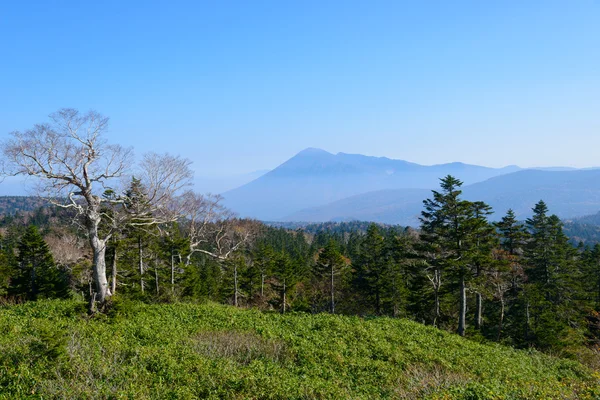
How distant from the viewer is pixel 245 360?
37.0ft

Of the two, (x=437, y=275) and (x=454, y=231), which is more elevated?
(x=454, y=231)

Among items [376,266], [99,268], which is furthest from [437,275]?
[99,268]

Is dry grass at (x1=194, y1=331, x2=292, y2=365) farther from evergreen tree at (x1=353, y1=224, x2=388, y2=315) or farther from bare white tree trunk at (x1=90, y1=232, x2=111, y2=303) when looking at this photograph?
evergreen tree at (x1=353, y1=224, x2=388, y2=315)

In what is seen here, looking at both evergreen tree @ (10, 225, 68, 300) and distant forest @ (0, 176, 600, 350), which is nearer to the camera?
distant forest @ (0, 176, 600, 350)

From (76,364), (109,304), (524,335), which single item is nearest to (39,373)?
(76,364)

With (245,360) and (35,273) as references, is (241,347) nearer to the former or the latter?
(245,360)

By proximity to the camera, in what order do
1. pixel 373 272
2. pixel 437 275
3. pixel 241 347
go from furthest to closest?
1. pixel 373 272
2. pixel 437 275
3. pixel 241 347

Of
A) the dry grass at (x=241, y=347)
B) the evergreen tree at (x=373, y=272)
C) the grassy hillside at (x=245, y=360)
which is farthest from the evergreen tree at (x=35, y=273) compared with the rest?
the evergreen tree at (x=373, y=272)

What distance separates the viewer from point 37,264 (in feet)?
98.6

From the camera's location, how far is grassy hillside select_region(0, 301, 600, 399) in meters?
8.34

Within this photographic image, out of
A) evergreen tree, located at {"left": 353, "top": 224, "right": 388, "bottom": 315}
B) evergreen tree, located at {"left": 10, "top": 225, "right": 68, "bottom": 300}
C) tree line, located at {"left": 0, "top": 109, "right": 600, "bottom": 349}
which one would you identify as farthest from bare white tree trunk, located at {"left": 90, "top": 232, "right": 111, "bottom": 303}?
evergreen tree, located at {"left": 353, "top": 224, "right": 388, "bottom": 315}

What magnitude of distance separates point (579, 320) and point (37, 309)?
35882 millimetres

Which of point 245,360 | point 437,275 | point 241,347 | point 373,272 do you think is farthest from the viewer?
point 373,272

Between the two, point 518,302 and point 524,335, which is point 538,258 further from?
point 524,335
